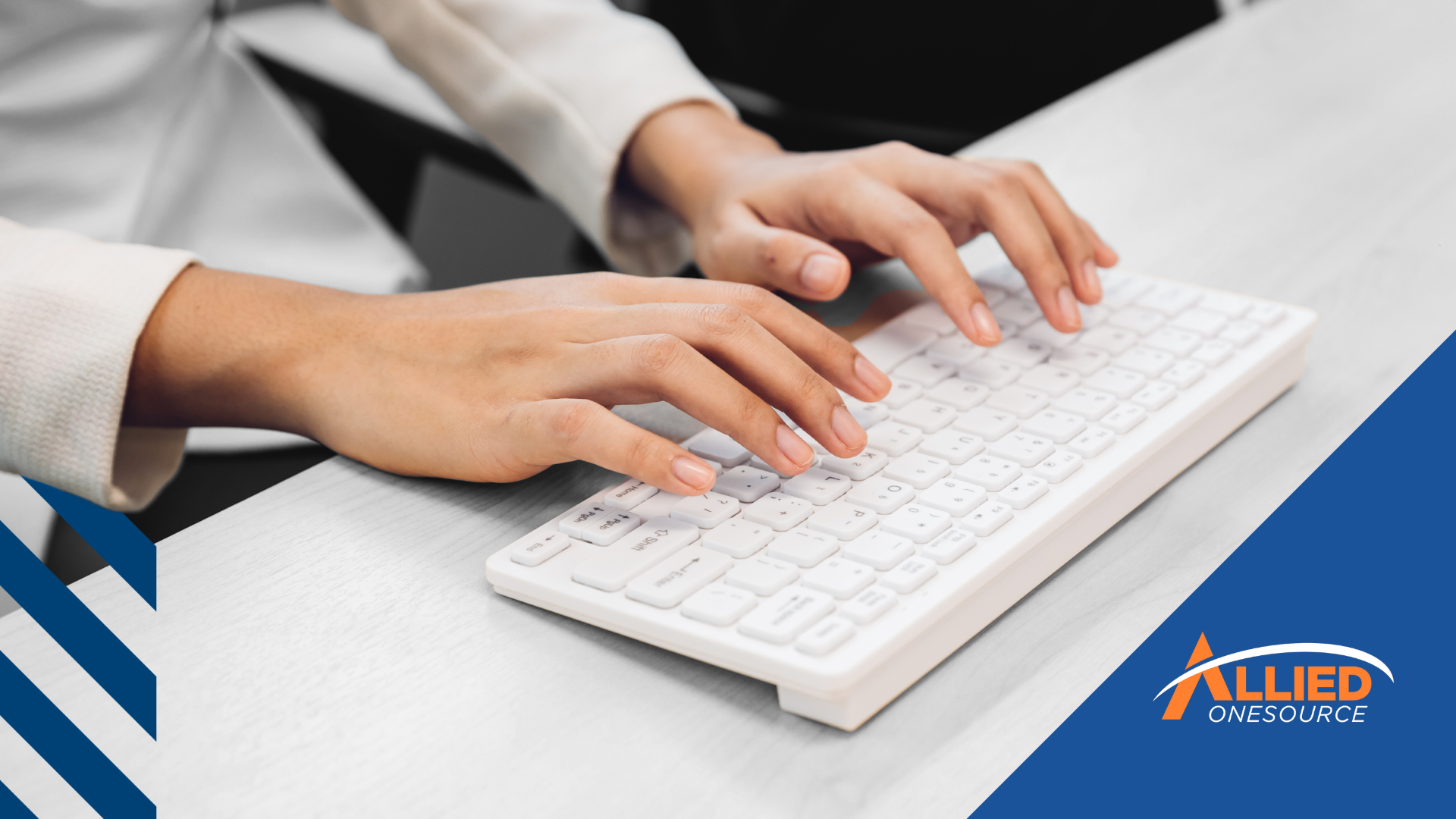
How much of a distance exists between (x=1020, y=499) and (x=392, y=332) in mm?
283

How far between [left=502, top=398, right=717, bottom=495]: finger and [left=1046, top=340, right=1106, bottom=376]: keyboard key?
18 centimetres

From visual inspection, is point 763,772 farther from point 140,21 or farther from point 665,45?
point 140,21

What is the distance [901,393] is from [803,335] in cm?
6

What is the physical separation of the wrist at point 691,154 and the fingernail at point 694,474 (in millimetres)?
295

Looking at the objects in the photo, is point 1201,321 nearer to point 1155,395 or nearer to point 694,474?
point 1155,395

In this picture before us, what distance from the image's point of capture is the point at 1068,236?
57cm

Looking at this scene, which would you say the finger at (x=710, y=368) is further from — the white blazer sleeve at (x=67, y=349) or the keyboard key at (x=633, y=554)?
the white blazer sleeve at (x=67, y=349)

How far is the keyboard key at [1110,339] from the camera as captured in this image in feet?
1.69

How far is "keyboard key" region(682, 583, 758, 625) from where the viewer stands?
35cm

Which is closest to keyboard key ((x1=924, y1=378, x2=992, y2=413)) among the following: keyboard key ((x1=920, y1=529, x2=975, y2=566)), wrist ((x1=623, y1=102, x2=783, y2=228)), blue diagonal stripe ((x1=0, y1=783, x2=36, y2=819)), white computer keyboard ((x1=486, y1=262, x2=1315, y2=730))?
white computer keyboard ((x1=486, y1=262, x2=1315, y2=730))

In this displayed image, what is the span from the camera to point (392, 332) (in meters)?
0.50

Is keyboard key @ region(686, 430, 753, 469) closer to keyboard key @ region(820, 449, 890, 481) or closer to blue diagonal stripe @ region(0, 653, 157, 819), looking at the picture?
keyboard key @ region(820, 449, 890, 481)

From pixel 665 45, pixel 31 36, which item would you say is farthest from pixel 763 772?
pixel 31 36

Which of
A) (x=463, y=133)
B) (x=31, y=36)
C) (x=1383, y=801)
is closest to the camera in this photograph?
(x=1383, y=801)
